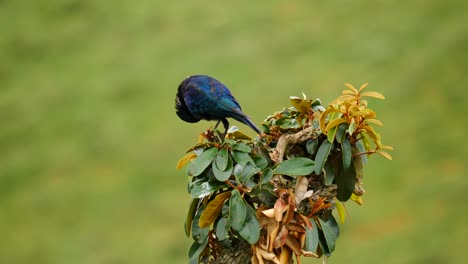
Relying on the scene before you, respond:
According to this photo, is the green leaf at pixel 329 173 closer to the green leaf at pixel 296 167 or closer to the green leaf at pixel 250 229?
the green leaf at pixel 296 167

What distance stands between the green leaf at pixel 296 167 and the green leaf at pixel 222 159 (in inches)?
6.5

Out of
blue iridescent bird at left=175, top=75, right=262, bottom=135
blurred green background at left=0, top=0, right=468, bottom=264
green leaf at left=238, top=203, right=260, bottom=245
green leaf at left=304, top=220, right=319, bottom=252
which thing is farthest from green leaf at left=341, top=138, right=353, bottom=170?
blurred green background at left=0, top=0, right=468, bottom=264

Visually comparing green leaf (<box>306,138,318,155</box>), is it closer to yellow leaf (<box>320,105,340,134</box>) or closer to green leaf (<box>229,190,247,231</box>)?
yellow leaf (<box>320,105,340,134</box>)

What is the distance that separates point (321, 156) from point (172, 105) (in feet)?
15.3

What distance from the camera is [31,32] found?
824 cm

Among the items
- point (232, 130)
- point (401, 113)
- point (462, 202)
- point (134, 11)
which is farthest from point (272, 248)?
point (134, 11)

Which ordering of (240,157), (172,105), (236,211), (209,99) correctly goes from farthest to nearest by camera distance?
(172,105), (209,99), (240,157), (236,211)

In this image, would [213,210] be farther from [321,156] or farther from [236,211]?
[321,156]

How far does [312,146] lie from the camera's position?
8.14 ft

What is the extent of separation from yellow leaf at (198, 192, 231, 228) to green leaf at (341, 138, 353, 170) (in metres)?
0.40

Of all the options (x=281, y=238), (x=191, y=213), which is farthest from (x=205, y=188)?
(x=281, y=238)

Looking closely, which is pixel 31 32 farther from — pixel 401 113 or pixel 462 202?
pixel 462 202

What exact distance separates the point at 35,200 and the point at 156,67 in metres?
1.87

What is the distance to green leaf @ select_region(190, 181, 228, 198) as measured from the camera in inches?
93.4
